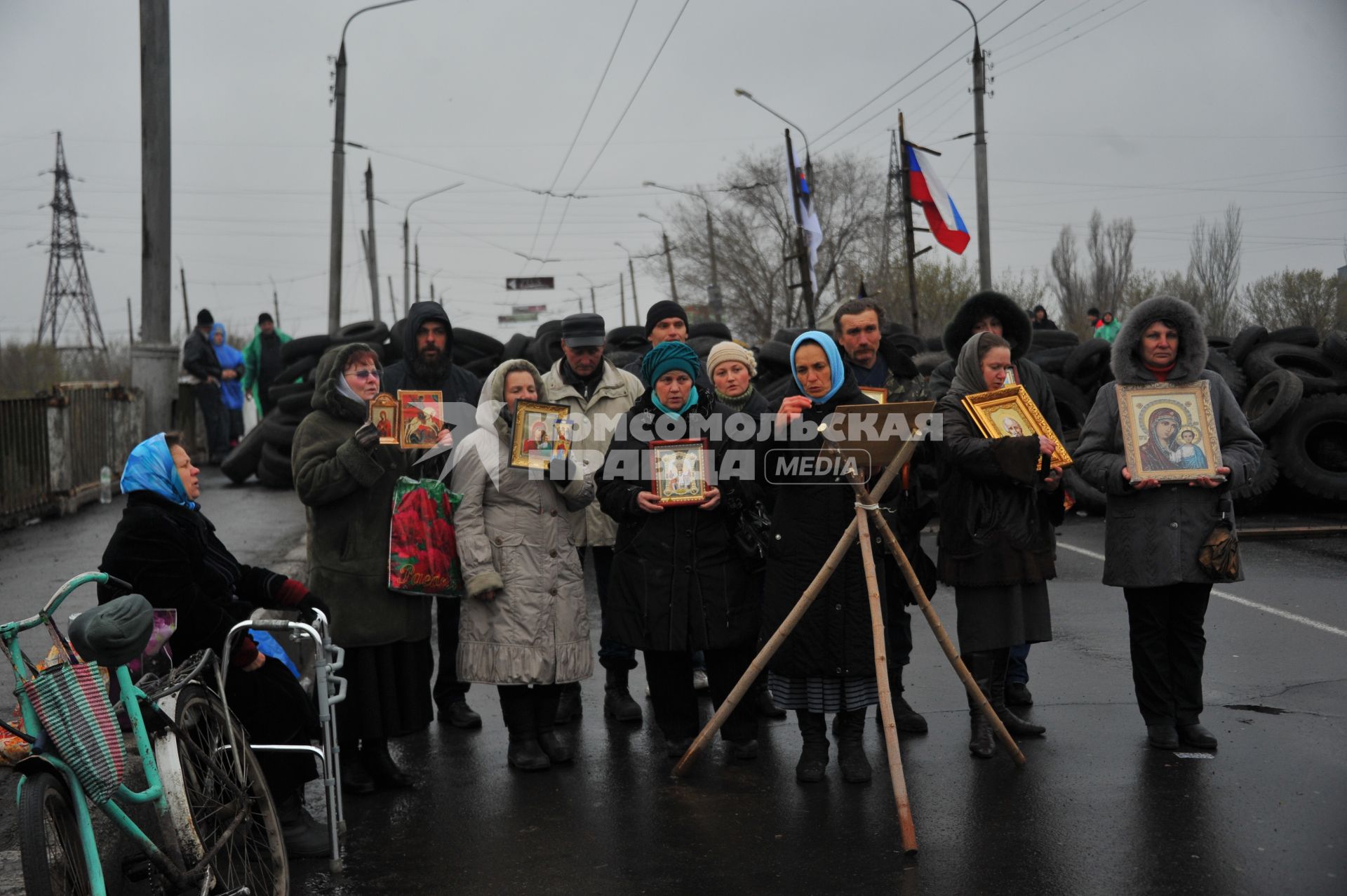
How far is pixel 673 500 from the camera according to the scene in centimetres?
620

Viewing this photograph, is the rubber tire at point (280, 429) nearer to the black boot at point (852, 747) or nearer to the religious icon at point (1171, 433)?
the black boot at point (852, 747)

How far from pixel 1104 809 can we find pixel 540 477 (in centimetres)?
294

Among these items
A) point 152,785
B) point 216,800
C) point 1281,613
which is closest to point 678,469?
point 216,800

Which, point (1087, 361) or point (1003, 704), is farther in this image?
point (1087, 361)

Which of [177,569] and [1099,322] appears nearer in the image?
[177,569]

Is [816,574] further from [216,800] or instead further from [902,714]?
[216,800]

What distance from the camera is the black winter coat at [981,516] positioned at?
627 centimetres

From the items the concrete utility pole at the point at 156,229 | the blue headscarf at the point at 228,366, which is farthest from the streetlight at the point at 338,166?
the concrete utility pole at the point at 156,229

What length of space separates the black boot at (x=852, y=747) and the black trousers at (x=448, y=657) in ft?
7.37

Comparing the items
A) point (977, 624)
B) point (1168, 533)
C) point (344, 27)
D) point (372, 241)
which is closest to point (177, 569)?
point (977, 624)

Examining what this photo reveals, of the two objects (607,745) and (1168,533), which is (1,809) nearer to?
(607,745)

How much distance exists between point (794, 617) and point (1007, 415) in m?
1.43

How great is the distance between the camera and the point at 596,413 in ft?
24.5

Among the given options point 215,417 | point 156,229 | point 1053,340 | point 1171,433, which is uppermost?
point 156,229
